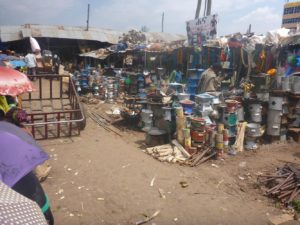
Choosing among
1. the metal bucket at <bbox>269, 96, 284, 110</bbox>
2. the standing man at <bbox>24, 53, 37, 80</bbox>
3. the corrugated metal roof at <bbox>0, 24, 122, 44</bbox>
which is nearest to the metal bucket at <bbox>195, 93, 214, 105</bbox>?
the metal bucket at <bbox>269, 96, 284, 110</bbox>

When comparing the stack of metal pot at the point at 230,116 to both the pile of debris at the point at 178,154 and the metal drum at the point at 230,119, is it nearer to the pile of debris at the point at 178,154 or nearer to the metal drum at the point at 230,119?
the metal drum at the point at 230,119

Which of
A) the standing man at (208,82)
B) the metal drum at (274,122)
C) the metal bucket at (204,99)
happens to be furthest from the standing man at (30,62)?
the metal drum at (274,122)

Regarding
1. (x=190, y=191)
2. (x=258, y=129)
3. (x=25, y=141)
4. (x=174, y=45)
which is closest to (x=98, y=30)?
(x=174, y=45)

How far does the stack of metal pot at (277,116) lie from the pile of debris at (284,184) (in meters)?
2.48

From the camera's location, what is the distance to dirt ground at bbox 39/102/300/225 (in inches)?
177

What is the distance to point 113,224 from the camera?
4.22 meters

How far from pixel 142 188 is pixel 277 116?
16.1 feet

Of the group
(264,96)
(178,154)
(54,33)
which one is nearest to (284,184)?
(178,154)

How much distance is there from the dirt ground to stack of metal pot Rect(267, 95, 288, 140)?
924 mm

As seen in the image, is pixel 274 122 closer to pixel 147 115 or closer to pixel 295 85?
pixel 295 85

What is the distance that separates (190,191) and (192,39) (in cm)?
1124

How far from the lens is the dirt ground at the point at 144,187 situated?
14.8 ft

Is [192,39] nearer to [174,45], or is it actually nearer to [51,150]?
[174,45]

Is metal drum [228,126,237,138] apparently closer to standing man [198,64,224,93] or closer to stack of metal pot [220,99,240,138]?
stack of metal pot [220,99,240,138]
